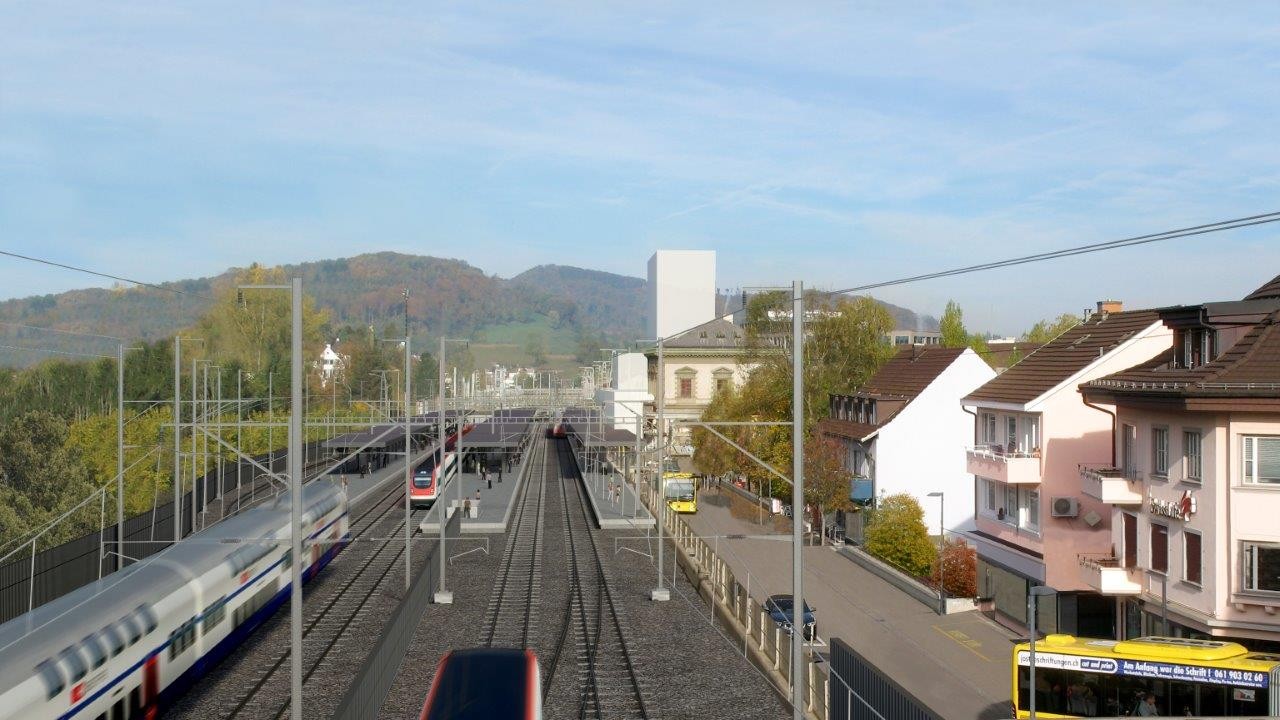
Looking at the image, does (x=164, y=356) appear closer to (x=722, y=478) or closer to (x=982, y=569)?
(x=722, y=478)

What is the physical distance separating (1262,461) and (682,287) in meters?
98.8

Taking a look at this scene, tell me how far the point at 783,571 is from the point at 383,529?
722 inches

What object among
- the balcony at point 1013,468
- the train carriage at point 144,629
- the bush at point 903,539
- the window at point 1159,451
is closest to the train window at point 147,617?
the train carriage at point 144,629

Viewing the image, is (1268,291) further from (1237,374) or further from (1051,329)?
(1051,329)

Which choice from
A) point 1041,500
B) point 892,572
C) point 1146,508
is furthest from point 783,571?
point 1146,508

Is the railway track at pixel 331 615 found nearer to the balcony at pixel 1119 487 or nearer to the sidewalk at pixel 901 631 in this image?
the sidewalk at pixel 901 631

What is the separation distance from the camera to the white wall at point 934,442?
147 feet

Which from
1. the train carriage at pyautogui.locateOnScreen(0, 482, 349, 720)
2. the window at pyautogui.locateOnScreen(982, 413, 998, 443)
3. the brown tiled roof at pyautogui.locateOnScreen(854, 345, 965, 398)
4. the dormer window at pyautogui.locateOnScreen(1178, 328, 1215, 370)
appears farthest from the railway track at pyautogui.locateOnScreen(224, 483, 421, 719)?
the brown tiled roof at pyautogui.locateOnScreen(854, 345, 965, 398)

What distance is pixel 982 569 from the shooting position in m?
31.5

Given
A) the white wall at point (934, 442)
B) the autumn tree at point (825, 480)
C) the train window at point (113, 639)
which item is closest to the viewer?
the train window at point (113, 639)

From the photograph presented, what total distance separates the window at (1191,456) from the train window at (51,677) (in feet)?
63.7

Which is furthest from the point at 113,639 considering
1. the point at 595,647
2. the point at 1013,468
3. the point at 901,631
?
the point at 1013,468

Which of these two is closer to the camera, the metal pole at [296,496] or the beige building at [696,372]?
the metal pole at [296,496]

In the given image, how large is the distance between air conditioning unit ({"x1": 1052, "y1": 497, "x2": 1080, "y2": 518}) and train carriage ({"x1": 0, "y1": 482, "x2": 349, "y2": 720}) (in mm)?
19184
